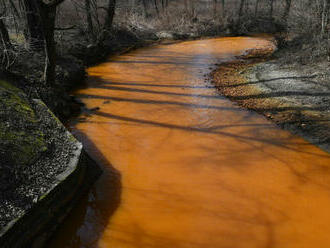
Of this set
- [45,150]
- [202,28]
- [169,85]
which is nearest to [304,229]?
[45,150]

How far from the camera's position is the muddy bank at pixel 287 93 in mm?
7664

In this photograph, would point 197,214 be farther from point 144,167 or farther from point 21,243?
point 21,243

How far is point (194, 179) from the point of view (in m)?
5.93

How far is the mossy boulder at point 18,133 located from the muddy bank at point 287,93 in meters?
6.18

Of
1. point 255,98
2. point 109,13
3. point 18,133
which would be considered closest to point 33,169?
point 18,133

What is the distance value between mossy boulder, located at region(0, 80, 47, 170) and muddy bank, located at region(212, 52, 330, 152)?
6.18 m

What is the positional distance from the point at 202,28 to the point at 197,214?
21.9 meters

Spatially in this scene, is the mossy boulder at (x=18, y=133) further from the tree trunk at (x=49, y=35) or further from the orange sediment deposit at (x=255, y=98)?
the orange sediment deposit at (x=255, y=98)

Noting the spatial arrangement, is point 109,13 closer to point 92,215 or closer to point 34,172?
point 34,172

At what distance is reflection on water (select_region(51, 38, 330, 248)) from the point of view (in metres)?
4.64

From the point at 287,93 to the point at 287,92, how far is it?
0.09 metres

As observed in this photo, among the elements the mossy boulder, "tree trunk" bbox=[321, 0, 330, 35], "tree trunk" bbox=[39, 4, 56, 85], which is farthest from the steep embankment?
"tree trunk" bbox=[321, 0, 330, 35]

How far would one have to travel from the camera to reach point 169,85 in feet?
37.4

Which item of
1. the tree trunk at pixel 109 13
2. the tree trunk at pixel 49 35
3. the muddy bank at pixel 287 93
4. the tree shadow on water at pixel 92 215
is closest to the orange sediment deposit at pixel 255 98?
the muddy bank at pixel 287 93
